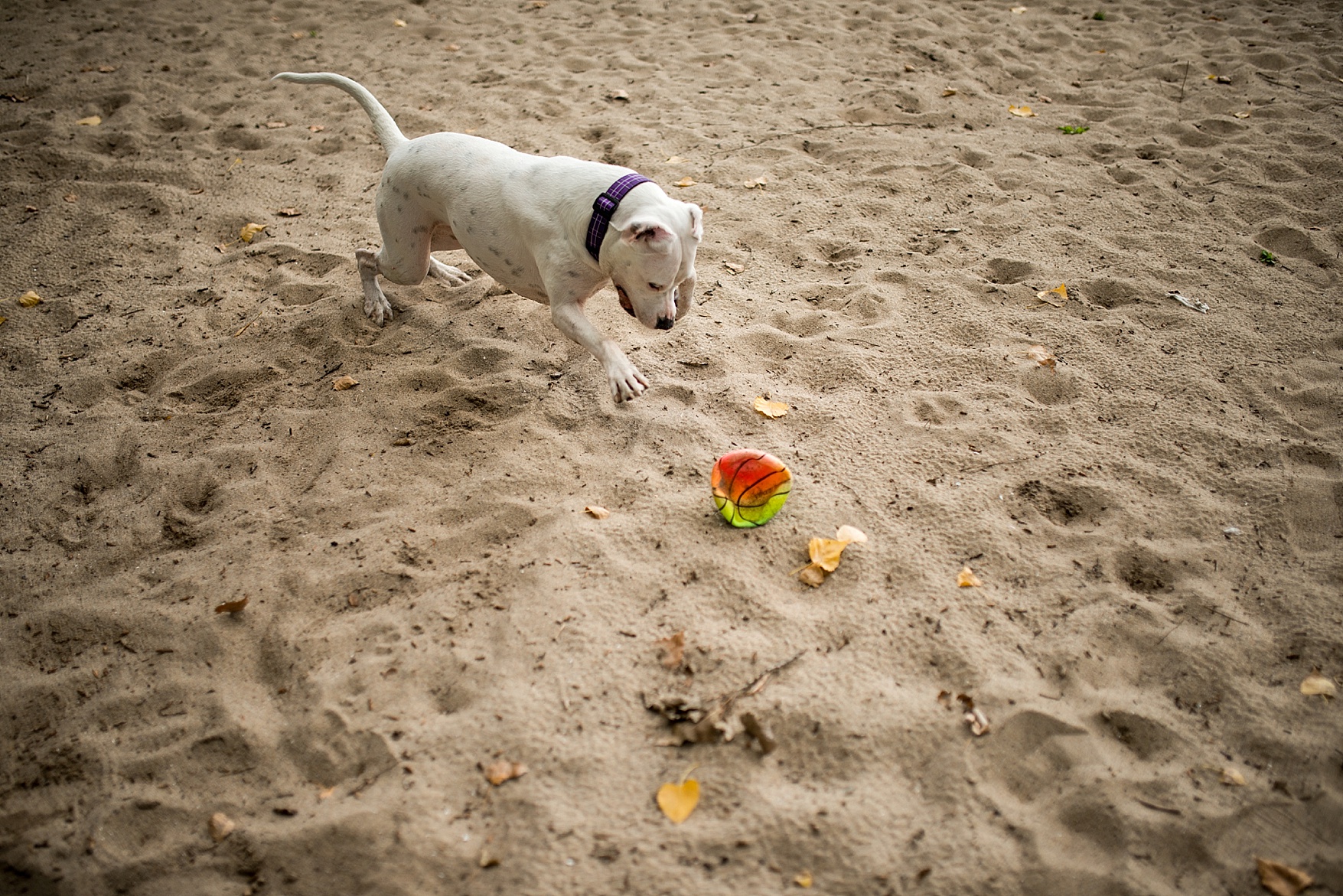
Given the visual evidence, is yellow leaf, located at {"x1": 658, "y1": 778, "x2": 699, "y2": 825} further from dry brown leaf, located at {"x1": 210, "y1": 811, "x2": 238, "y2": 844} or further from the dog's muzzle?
the dog's muzzle

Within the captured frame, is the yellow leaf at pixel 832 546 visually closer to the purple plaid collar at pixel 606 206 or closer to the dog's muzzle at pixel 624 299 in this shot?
the dog's muzzle at pixel 624 299

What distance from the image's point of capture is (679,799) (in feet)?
6.42

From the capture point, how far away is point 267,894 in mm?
1862

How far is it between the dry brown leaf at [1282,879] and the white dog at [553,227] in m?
2.41

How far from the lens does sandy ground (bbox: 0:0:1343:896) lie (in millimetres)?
1940

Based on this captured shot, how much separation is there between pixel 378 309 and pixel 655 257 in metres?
1.80

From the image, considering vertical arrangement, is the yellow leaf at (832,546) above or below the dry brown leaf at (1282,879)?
above

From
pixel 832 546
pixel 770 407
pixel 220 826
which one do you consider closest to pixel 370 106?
pixel 770 407

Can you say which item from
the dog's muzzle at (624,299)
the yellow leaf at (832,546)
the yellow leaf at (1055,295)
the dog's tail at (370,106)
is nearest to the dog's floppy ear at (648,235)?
the dog's muzzle at (624,299)

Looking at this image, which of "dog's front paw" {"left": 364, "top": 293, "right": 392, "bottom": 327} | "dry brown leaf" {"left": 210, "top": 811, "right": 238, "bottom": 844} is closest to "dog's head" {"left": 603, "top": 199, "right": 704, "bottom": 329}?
"dog's front paw" {"left": 364, "top": 293, "right": 392, "bottom": 327}

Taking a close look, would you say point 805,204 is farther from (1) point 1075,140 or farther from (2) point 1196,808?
(2) point 1196,808

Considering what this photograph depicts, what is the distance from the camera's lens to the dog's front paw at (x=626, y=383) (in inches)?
124

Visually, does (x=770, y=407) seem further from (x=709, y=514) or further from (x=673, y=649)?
(x=673, y=649)

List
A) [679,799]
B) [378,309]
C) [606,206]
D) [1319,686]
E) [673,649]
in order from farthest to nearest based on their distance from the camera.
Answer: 1. [378,309]
2. [606,206]
3. [673,649]
4. [1319,686]
5. [679,799]
